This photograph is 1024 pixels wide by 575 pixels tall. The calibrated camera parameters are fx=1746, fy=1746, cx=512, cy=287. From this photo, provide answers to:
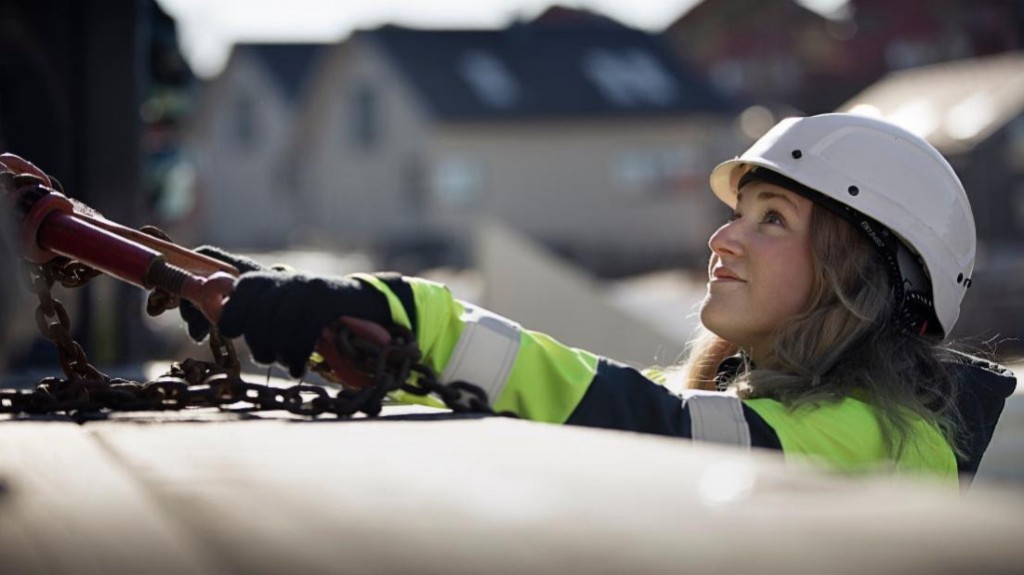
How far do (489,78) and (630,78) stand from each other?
15.3ft

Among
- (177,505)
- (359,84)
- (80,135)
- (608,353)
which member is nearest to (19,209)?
(177,505)

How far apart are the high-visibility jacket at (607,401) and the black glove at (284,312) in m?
0.10

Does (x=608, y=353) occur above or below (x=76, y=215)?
below

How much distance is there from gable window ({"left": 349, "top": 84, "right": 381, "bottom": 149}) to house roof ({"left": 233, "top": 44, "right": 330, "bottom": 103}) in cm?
998

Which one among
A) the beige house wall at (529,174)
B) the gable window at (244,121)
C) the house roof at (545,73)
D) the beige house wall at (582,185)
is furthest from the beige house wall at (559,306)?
the gable window at (244,121)

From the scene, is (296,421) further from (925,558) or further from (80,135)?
(80,135)

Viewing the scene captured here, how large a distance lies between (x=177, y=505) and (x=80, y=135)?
773cm

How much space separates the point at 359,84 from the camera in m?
50.4

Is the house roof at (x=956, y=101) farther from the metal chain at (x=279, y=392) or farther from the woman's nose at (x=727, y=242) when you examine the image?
the metal chain at (x=279, y=392)

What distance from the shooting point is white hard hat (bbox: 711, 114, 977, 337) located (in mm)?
3801

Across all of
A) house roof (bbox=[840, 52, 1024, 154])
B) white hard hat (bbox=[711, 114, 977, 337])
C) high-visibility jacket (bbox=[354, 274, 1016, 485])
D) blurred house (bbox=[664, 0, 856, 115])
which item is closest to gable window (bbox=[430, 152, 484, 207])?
house roof (bbox=[840, 52, 1024, 154])

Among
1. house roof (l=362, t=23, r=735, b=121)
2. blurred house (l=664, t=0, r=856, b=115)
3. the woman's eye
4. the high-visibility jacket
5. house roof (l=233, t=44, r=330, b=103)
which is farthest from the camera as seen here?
blurred house (l=664, t=0, r=856, b=115)

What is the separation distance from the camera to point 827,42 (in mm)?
65500

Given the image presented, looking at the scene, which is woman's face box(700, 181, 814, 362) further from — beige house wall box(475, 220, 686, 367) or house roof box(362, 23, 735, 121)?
house roof box(362, 23, 735, 121)
